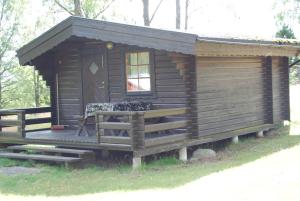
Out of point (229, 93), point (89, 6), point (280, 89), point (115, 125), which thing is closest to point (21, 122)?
point (115, 125)

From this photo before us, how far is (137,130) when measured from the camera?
34.6 ft

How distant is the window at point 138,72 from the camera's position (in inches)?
499

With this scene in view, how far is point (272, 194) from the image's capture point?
753cm

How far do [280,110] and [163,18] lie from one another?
22.5 metres

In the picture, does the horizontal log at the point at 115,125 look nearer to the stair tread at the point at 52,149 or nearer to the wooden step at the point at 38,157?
the stair tread at the point at 52,149

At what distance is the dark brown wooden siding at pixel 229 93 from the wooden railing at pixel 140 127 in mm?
744

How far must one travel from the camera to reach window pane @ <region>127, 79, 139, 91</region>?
42.2 ft

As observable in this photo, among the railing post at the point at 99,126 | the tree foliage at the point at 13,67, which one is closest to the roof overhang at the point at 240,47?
the railing post at the point at 99,126

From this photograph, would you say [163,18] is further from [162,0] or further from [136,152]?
[136,152]

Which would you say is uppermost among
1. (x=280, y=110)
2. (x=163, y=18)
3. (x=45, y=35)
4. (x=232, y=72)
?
(x=163, y=18)

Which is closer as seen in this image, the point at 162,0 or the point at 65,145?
the point at 65,145

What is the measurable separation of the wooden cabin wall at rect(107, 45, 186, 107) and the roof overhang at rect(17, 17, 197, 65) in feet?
2.97

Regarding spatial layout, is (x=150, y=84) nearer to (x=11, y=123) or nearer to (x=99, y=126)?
(x=99, y=126)

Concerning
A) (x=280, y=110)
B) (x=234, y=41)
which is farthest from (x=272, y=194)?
(x=280, y=110)
